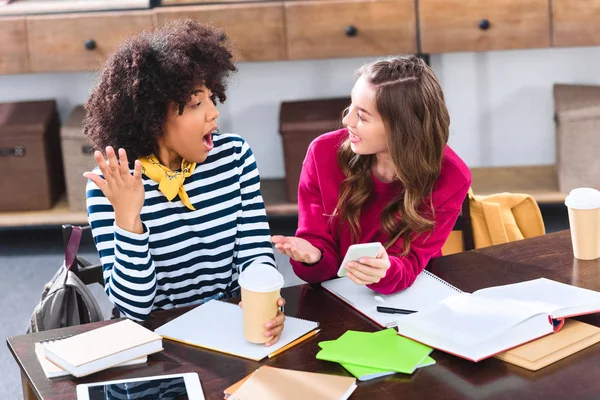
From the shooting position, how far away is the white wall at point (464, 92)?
407cm

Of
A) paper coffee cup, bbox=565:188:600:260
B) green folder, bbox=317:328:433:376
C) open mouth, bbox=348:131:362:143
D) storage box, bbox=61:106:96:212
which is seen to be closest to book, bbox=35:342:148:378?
green folder, bbox=317:328:433:376

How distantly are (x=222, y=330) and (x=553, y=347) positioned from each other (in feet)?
1.85

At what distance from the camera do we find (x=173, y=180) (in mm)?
1939

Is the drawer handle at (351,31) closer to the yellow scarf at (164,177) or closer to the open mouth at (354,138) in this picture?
the open mouth at (354,138)

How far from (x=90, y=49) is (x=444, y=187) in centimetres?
216

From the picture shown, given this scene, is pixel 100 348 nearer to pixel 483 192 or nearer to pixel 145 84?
pixel 145 84

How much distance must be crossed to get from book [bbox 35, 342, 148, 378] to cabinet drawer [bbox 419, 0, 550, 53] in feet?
7.67

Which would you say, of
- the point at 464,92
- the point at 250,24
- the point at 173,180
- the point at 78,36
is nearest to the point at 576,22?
the point at 464,92

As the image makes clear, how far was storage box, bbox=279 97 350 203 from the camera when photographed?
3.75 meters

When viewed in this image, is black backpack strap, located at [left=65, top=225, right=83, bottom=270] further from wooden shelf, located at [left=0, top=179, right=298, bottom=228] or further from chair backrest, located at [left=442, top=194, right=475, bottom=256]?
wooden shelf, located at [left=0, top=179, right=298, bottom=228]

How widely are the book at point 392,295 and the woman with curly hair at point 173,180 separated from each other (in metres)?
0.27

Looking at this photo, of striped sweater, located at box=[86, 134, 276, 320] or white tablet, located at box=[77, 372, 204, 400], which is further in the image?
striped sweater, located at box=[86, 134, 276, 320]

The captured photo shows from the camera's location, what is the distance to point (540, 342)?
1.56 m

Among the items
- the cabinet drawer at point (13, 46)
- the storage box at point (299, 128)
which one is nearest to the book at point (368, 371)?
the storage box at point (299, 128)
